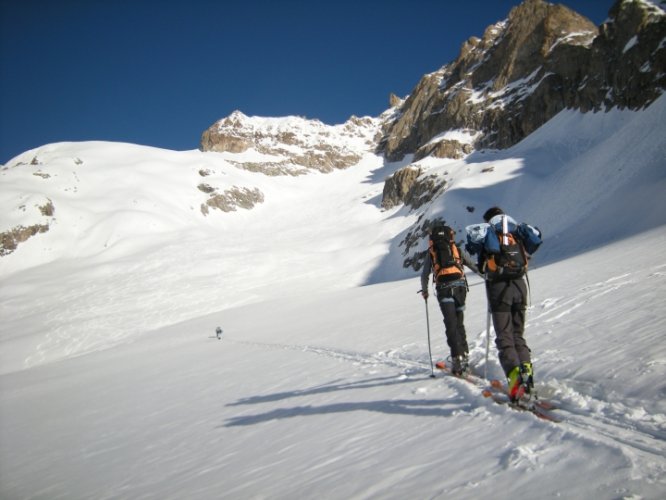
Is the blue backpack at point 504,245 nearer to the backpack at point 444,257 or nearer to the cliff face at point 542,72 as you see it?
the backpack at point 444,257

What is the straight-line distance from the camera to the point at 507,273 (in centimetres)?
476

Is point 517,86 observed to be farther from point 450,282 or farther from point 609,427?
point 609,427

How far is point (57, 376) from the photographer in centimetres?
2031

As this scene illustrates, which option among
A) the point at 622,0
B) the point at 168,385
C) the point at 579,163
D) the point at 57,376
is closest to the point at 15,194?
the point at 57,376

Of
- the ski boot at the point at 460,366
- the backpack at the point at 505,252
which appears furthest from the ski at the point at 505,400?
the backpack at the point at 505,252

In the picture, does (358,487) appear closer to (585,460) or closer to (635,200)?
(585,460)

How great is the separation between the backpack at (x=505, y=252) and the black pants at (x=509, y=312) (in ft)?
0.44

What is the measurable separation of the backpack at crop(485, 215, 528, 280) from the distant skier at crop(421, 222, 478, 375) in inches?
56.3

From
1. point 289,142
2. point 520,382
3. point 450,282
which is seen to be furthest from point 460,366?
point 289,142

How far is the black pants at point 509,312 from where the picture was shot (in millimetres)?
4680

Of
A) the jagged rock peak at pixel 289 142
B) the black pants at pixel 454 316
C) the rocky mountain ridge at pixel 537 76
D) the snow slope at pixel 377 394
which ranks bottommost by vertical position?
the snow slope at pixel 377 394

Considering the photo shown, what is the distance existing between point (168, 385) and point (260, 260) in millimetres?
40470

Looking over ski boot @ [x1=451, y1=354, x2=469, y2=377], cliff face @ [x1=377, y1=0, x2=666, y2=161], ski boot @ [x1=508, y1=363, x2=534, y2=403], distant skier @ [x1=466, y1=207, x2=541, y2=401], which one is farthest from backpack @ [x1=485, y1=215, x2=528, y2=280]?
cliff face @ [x1=377, y1=0, x2=666, y2=161]

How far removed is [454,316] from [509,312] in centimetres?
165
